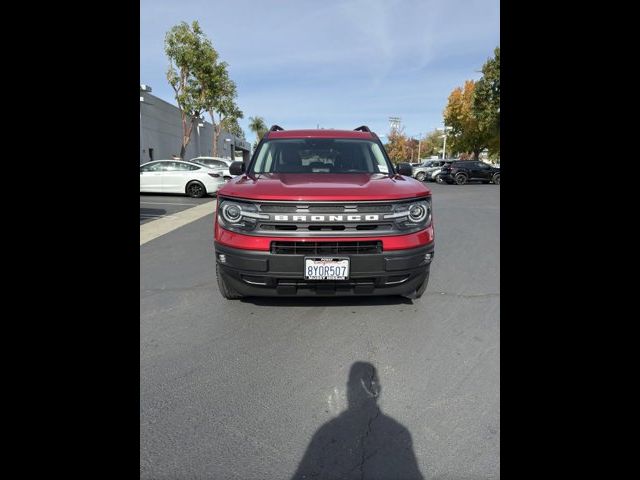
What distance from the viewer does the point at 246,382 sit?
2.46m

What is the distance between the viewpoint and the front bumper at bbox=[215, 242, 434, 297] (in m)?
2.97

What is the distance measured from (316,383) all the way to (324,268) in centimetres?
89

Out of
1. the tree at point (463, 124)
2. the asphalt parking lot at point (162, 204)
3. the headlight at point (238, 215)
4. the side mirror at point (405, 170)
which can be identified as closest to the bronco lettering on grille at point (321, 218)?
the headlight at point (238, 215)

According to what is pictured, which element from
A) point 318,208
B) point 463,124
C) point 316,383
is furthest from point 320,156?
point 463,124

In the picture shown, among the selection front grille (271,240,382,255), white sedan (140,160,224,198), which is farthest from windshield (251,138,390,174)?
white sedan (140,160,224,198)

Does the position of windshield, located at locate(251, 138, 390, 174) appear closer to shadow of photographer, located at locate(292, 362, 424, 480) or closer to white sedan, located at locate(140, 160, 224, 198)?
shadow of photographer, located at locate(292, 362, 424, 480)

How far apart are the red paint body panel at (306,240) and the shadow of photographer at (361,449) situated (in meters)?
1.24

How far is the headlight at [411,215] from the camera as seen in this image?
310 centimetres

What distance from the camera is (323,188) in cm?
314

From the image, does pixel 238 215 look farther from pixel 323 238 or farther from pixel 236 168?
pixel 236 168

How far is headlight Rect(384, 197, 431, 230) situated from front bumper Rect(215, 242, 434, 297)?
8.3 inches

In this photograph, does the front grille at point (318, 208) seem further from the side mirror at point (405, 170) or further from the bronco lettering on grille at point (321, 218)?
the side mirror at point (405, 170)
